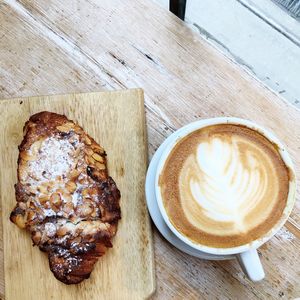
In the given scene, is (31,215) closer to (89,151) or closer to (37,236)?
(37,236)

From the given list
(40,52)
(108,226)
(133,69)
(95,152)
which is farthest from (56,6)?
(108,226)

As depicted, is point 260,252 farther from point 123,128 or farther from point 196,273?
point 123,128

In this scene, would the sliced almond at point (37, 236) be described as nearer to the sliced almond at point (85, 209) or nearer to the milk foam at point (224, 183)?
the sliced almond at point (85, 209)

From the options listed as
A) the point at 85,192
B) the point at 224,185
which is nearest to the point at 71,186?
the point at 85,192

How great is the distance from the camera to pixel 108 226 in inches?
42.5

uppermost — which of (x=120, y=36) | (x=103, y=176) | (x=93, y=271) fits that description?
(x=120, y=36)

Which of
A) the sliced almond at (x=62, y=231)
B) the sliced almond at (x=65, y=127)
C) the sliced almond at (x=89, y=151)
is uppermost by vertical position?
the sliced almond at (x=65, y=127)

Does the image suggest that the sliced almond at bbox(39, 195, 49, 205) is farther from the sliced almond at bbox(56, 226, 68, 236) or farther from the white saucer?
the white saucer

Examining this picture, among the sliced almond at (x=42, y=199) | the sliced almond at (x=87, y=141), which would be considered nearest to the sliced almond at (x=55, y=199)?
the sliced almond at (x=42, y=199)

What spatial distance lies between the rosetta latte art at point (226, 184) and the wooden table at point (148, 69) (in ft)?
0.74

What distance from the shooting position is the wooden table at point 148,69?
1.17 m

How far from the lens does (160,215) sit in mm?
1068

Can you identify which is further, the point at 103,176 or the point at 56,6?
the point at 56,6

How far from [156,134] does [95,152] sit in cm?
15
